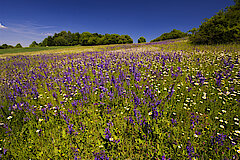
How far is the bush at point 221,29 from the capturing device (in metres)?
12.2

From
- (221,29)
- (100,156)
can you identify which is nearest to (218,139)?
(100,156)

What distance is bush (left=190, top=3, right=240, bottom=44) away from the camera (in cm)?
1225

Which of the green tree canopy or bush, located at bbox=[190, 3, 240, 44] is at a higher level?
the green tree canopy

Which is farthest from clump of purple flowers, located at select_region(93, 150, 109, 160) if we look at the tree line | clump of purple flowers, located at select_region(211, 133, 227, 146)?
the tree line

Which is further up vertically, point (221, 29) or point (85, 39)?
point (85, 39)

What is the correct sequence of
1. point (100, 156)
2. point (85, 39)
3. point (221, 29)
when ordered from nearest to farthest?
point (100, 156) → point (221, 29) → point (85, 39)

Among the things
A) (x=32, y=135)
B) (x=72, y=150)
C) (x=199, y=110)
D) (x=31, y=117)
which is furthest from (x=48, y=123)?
(x=199, y=110)

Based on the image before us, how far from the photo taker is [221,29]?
12.4 m

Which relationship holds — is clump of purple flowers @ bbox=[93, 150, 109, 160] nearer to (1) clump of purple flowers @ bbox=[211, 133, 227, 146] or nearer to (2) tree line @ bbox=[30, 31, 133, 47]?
(1) clump of purple flowers @ bbox=[211, 133, 227, 146]

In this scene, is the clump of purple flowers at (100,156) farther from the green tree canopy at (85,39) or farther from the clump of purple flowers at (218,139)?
the green tree canopy at (85,39)

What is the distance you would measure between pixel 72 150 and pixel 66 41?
96494 millimetres

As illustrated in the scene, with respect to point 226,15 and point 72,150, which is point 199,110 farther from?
point 226,15

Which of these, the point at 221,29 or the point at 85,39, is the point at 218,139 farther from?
the point at 85,39

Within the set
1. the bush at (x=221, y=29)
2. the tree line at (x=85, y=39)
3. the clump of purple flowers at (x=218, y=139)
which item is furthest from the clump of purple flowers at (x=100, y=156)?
the tree line at (x=85, y=39)
